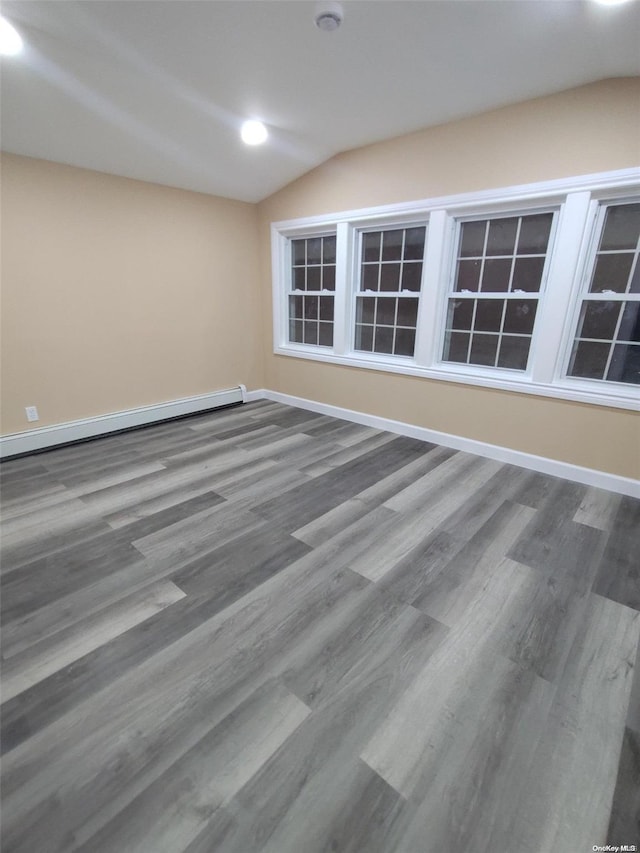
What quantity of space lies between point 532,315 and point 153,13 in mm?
2862

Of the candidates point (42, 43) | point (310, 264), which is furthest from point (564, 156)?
point (42, 43)

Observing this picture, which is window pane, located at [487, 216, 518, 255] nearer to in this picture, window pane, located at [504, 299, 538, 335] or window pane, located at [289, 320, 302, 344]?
window pane, located at [504, 299, 538, 335]

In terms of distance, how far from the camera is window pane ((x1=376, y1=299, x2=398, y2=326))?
367 centimetres

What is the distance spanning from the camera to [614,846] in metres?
1.00

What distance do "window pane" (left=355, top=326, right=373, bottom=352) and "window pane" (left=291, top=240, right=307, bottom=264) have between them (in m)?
1.09

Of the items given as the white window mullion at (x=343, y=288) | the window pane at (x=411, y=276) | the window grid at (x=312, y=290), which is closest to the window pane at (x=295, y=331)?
the window grid at (x=312, y=290)

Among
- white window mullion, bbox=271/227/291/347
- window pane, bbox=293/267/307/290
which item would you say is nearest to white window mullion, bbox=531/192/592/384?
Answer: window pane, bbox=293/267/307/290

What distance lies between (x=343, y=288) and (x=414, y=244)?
2.53ft

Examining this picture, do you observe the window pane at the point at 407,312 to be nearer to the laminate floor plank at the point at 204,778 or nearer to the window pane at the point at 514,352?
the window pane at the point at 514,352

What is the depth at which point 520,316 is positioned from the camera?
297cm

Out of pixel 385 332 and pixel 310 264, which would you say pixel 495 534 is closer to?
pixel 385 332

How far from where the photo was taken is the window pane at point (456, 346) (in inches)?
130

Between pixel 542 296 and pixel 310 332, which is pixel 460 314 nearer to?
pixel 542 296

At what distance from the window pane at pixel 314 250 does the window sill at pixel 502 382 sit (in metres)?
0.97
